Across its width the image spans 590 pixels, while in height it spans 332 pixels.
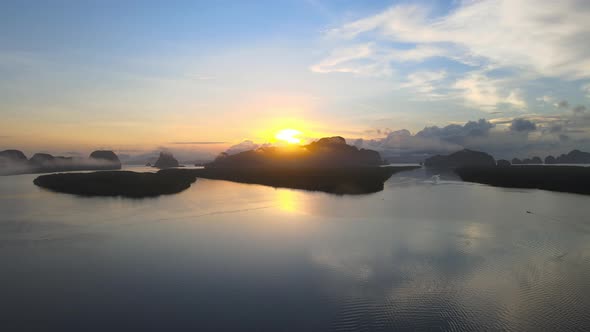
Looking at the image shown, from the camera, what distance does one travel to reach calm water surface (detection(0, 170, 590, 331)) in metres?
11.0

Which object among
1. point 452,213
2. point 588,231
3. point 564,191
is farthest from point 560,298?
point 564,191

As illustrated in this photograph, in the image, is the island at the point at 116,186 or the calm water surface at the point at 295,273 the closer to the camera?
the calm water surface at the point at 295,273

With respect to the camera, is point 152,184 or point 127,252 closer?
point 127,252

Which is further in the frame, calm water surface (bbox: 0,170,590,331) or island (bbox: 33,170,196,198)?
island (bbox: 33,170,196,198)

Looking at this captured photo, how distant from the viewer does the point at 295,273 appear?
50.3 ft

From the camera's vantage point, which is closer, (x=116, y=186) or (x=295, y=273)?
(x=295, y=273)

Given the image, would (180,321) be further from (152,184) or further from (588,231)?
(152,184)

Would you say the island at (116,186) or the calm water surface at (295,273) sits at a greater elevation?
the island at (116,186)

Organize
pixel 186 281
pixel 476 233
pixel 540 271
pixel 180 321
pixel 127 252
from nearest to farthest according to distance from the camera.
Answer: pixel 180 321, pixel 186 281, pixel 540 271, pixel 127 252, pixel 476 233

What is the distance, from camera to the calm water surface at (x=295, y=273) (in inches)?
432

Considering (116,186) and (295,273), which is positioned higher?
(116,186)

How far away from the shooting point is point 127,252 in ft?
62.3

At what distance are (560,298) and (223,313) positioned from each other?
12645mm

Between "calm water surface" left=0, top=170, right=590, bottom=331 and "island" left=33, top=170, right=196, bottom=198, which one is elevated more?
"island" left=33, top=170, right=196, bottom=198
